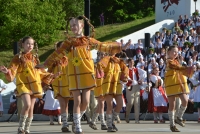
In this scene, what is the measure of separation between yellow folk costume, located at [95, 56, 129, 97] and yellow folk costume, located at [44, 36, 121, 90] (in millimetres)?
2059

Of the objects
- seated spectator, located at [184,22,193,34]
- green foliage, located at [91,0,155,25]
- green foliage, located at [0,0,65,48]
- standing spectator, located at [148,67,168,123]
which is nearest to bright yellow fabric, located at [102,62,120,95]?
standing spectator, located at [148,67,168,123]

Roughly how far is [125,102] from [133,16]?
1516 inches

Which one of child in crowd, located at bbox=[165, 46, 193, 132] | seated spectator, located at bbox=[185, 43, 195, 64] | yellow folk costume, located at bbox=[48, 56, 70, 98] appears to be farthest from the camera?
seated spectator, located at bbox=[185, 43, 195, 64]

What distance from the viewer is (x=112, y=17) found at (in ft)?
192

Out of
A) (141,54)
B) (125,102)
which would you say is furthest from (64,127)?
(141,54)

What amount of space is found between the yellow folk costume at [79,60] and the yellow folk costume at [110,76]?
81.1 inches

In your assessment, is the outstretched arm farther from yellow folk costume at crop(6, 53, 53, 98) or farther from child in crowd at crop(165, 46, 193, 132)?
child in crowd at crop(165, 46, 193, 132)

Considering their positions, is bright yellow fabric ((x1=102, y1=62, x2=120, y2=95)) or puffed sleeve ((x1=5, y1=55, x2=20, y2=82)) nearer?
puffed sleeve ((x1=5, y1=55, x2=20, y2=82))

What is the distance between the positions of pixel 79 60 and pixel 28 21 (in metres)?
28.0

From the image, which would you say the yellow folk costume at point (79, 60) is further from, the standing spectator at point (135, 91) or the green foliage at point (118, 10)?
the green foliage at point (118, 10)

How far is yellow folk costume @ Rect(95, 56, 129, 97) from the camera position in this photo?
41.6 feet

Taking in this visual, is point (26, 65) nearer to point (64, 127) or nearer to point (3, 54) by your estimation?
point (64, 127)

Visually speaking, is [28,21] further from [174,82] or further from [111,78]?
[174,82]

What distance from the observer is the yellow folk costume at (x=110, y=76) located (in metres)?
12.7
